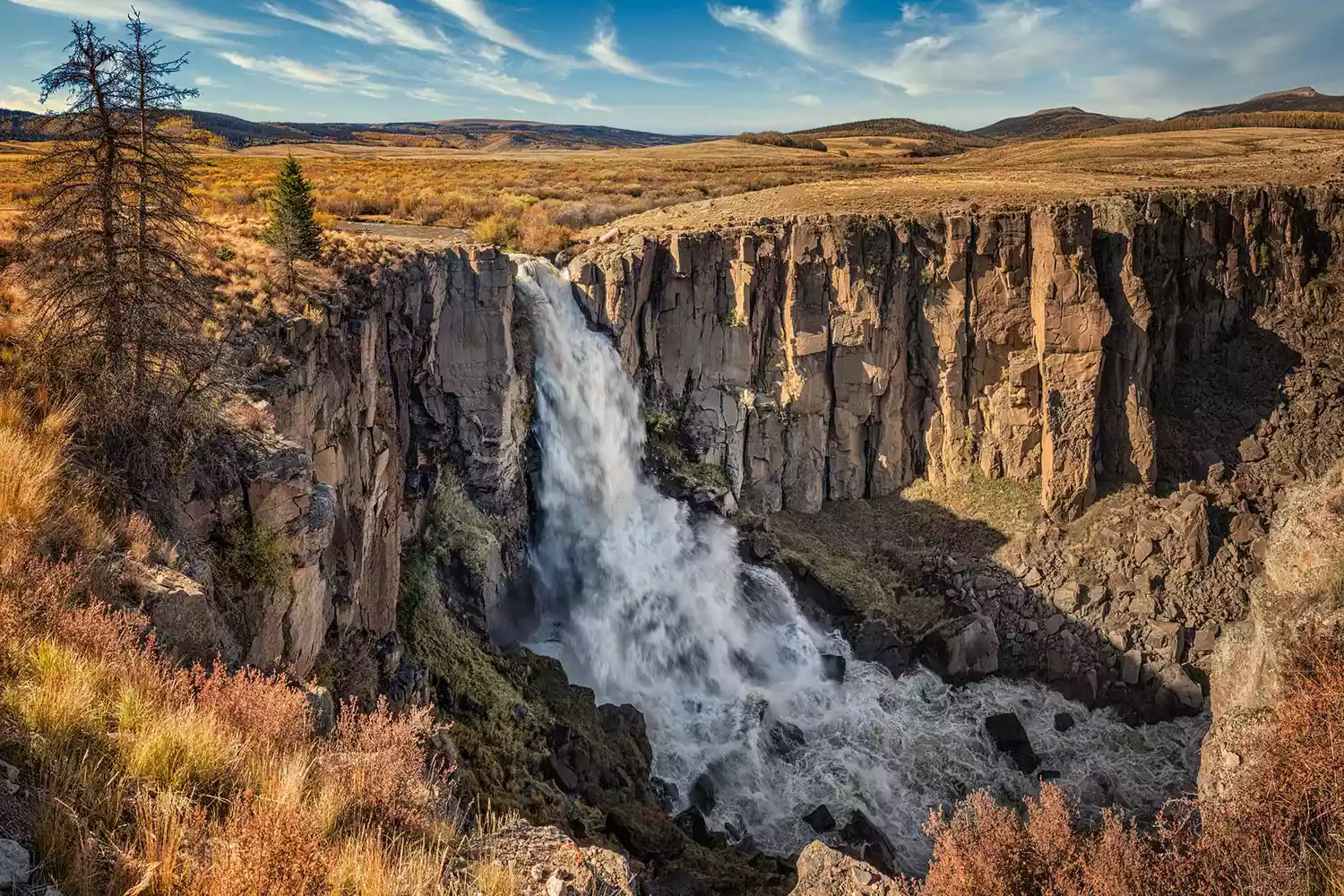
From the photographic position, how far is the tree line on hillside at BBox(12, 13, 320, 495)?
9195 mm

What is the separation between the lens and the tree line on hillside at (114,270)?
9195mm

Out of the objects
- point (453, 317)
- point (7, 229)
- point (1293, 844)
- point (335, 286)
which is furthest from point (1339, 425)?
point (7, 229)

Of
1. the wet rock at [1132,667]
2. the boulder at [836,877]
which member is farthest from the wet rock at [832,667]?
the boulder at [836,877]

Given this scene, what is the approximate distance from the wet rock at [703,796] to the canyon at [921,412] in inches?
43.9

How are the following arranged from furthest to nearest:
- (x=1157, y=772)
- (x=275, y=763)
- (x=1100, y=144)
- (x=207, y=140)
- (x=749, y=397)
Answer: (x=1100, y=144), (x=749, y=397), (x=1157, y=772), (x=207, y=140), (x=275, y=763)

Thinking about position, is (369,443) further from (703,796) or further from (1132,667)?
(1132,667)

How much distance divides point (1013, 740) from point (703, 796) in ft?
30.8

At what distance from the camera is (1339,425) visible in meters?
26.6

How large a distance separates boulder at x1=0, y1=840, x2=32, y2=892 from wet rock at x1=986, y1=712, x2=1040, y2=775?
21802mm

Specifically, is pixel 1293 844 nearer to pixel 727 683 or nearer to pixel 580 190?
pixel 727 683

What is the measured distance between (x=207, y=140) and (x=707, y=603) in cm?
1791

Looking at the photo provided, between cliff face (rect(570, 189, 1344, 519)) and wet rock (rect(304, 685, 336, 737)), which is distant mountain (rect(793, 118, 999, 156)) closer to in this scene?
cliff face (rect(570, 189, 1344, 519))

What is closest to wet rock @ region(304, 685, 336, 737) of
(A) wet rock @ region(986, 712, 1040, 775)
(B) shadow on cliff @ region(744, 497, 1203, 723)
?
(A) wet rock @ region(986, 712, 1040, 775)

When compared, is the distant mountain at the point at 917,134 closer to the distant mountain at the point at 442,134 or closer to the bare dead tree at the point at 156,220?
the distant mountain at the point at 442,134
